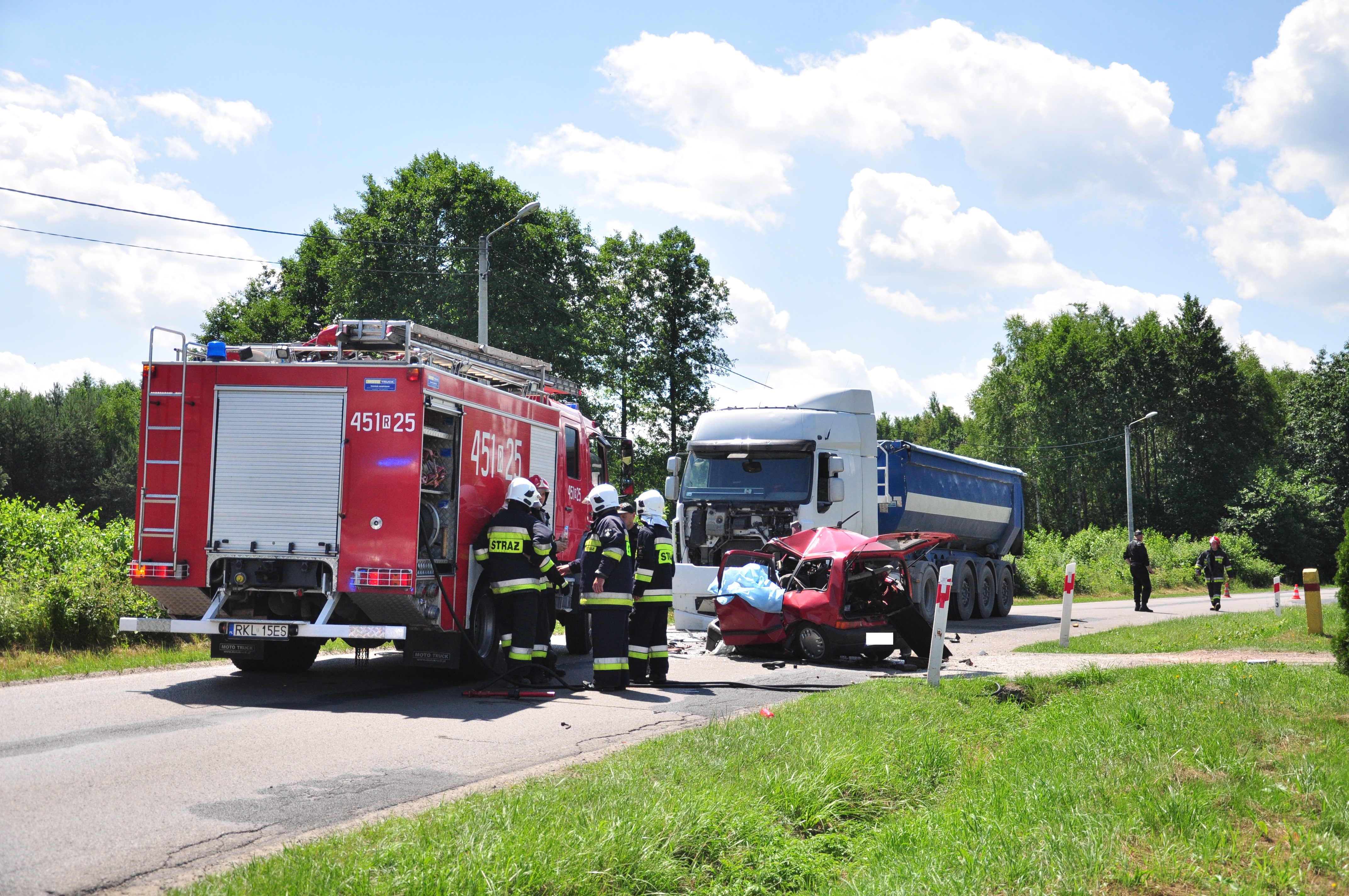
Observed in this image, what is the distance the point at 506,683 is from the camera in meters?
10.9

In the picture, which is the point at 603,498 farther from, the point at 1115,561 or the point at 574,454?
the point at 1115,561

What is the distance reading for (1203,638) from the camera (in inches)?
602

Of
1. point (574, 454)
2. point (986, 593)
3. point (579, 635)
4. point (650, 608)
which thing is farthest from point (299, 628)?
point (986, 593)

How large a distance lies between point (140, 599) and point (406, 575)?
5.89 meters

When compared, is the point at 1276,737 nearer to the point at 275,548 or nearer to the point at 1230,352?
the point at 275,548

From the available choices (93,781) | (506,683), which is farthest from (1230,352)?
(93,781)

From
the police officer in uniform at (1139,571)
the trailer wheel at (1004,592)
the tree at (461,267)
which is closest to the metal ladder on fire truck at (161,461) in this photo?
the trailer wheel at (1004,592)

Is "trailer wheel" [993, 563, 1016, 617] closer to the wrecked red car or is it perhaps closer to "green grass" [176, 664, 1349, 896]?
the wrecked red car

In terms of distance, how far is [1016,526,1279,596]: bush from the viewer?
36.5 meters

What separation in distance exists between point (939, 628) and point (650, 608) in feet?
9.57

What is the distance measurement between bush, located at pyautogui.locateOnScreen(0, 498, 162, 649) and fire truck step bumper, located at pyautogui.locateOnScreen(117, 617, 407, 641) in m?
2.25

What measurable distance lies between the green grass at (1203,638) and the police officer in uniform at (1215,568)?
745 cm

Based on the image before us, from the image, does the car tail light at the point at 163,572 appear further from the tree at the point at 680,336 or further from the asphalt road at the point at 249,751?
the tree at the point at 680,336

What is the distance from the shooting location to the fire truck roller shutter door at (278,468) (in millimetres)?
9898
